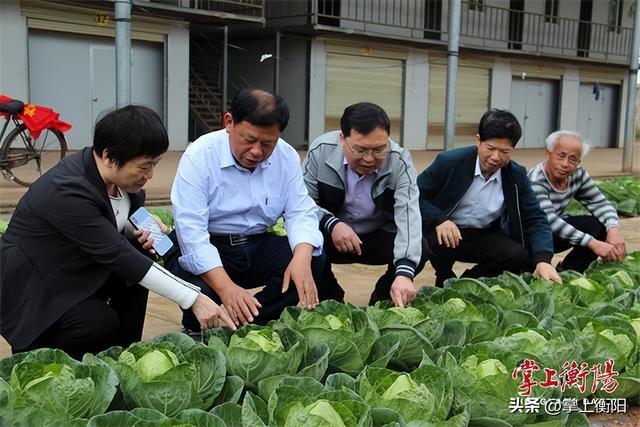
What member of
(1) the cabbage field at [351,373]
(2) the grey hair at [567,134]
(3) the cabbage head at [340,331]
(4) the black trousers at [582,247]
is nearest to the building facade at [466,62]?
(4) the black trousers at [582,247]

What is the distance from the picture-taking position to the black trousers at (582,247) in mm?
4914

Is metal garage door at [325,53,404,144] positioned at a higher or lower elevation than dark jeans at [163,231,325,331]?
higher

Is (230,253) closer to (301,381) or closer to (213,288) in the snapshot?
(213,288)

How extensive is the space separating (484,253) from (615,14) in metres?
24.0

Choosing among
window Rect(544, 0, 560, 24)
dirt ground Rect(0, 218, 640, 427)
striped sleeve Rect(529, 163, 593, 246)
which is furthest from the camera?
window Rect(544, 0, 560, 24)

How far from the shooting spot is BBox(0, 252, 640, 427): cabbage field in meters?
2.11

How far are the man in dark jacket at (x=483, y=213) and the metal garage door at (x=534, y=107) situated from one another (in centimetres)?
1906

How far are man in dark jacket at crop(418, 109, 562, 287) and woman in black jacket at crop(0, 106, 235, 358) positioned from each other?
1936 millimetres

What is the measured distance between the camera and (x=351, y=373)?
2604 mm

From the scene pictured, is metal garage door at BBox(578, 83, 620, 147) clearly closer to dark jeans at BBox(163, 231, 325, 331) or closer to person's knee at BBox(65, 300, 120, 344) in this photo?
dark jeans at BBox(163, 231, 325, 331)

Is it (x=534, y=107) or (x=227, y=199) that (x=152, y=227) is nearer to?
(x=227, y=199)

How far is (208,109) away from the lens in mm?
17438

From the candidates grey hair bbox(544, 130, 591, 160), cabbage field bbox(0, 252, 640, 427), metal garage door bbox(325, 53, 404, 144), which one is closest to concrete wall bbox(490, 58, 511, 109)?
metal garage door bbox(325, 53, 404, 144)

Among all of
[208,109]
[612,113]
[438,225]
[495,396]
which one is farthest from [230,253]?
[612,113]
